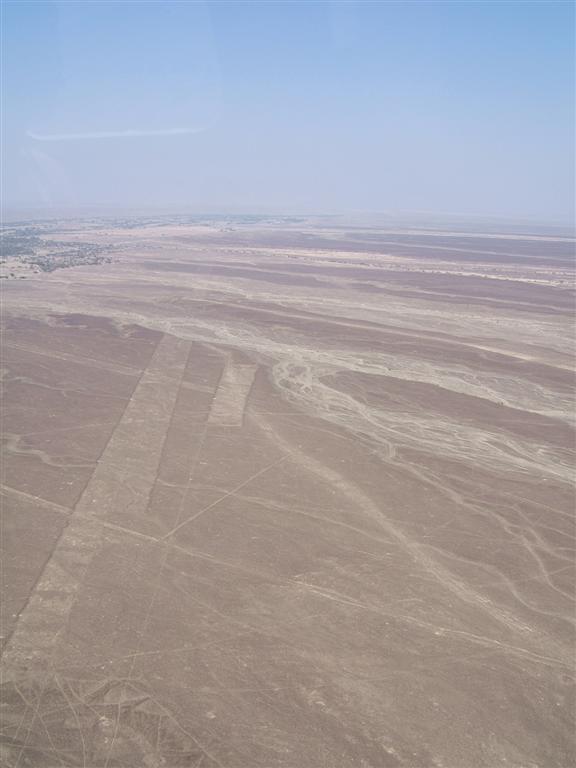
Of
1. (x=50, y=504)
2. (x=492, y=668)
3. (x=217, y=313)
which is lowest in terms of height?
(x=492, y=668)

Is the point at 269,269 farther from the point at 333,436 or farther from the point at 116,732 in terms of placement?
the point at 116,732

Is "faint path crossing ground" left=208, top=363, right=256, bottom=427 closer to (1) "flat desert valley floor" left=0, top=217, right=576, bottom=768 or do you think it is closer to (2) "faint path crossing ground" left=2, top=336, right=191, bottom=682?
(1) "flat desert valley floor" left=0, top=217, right=576, bottom=768

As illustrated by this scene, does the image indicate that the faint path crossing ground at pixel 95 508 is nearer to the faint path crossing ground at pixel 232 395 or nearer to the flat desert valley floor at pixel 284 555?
the flat desert valley floor at pixel 284 555

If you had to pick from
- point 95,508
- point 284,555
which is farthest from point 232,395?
point 284,555

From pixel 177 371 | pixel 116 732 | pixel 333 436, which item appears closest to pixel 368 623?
pixel 116 732

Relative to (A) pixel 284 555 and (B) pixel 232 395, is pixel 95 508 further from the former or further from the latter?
(B) pixel 232 395

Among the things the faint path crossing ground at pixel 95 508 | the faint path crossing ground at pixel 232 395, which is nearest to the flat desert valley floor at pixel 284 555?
the faint path crossing ground at pixel 95 508
